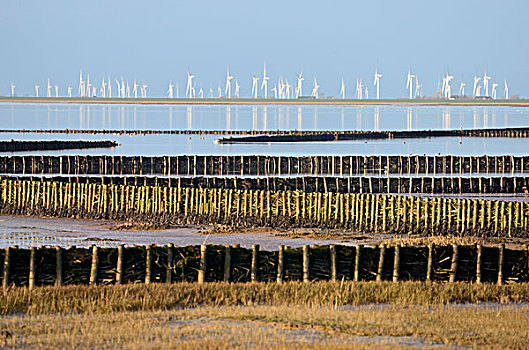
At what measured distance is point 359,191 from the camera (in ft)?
178

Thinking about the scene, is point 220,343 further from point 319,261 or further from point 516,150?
point 516,150

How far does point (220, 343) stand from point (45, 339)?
3.80 m

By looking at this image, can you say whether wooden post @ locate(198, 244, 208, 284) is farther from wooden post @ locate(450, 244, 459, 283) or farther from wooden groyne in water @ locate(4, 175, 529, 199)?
wooden groyne in water @ locate(4, 175, 529, 199)

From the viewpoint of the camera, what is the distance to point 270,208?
44906mm

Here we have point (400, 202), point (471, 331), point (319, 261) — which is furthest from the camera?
point (400, 202)

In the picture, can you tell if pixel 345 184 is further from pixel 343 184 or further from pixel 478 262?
pixel 478 262

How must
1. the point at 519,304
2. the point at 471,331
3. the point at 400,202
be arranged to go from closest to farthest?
the point at 471,331
the point at 519,304
the point at 400,202

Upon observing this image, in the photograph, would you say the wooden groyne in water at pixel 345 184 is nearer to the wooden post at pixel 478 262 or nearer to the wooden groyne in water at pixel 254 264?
the wooden groyne in water at pixel 254 264

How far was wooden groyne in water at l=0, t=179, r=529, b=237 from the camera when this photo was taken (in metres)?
42.0

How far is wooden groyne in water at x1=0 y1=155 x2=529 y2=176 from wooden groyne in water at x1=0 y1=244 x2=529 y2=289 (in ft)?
158

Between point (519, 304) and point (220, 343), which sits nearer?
point (220, 343)

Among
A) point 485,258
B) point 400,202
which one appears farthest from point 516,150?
point 485,258

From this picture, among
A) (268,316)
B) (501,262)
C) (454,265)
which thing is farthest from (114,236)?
(268,316)

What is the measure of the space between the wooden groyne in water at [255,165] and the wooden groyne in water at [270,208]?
2720cm
